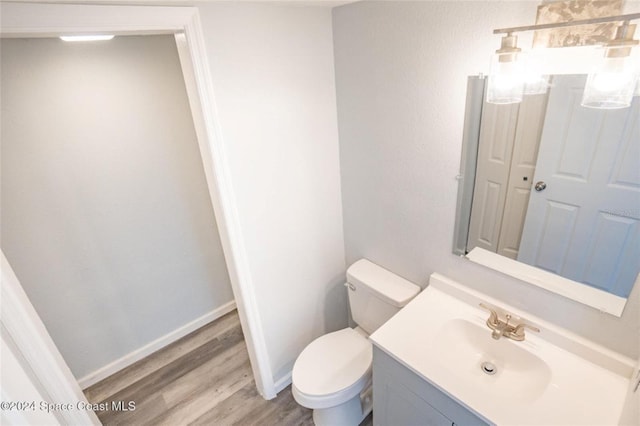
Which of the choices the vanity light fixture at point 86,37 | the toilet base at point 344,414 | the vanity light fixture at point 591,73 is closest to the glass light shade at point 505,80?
the vanity light fixture at point 591,73

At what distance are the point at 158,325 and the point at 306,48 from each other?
211 cm

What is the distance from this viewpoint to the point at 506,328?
4.16 ft

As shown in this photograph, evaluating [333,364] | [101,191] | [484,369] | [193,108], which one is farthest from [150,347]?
[484,369]

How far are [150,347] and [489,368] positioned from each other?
221 centimetres

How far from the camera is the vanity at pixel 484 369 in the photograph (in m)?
1.03

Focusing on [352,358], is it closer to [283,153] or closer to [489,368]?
[489,368]

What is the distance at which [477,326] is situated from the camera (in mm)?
1346

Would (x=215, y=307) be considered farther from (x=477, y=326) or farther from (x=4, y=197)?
(x=477, y=326)

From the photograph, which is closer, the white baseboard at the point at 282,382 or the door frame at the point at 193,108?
the door frame at the point at 193,108

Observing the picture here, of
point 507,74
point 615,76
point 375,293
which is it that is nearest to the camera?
point 615,76

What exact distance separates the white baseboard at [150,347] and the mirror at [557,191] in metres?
2.08

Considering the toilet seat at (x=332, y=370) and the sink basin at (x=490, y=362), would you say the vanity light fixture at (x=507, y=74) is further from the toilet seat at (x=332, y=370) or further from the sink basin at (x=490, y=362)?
the toilet seat at (x=332, y=370)

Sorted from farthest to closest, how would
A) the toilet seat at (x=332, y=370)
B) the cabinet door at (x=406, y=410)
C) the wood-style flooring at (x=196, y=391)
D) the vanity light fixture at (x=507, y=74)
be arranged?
1. the wood-style flooring at (x=196, y=391)
2. the toilet seat at (x=332, y=370)
3. the cabinet door at (x=406, y=410)
4. the vanity light fixture at (x=507, y=74)

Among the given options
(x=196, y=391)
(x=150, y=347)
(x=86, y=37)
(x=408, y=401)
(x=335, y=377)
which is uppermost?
(x=86, y=37)
